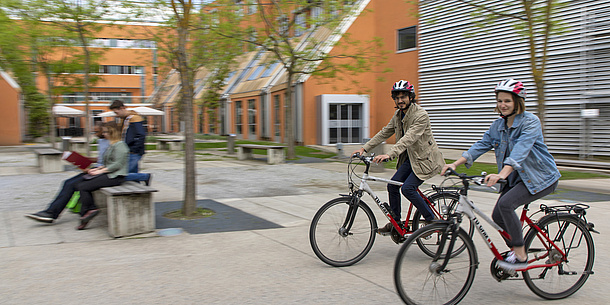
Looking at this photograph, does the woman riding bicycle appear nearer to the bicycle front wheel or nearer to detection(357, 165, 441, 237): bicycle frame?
detection(357, 165, 441, 237): bicycle frame

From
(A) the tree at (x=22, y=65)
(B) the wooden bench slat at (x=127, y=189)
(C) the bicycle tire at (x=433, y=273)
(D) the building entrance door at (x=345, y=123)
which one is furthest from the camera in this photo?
(D) the building entrance door at (x=345, y=123)

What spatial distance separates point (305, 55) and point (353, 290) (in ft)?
47.3

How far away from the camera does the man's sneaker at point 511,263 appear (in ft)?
12.8

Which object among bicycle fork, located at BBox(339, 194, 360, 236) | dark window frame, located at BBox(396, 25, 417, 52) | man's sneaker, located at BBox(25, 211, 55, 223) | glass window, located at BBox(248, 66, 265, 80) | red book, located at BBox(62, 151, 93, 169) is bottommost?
man's sneaker, located at BBox(25, 211, 55, 223)

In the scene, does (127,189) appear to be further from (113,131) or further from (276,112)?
(276,112)

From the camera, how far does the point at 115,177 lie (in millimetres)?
6551

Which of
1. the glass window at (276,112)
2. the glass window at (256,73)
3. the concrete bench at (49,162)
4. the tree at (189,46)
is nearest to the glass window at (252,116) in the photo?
the glass window at (256,73)

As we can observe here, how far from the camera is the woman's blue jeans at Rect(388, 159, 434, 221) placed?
4938 mm

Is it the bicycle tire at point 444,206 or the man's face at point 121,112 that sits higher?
the man's face at point 121,112

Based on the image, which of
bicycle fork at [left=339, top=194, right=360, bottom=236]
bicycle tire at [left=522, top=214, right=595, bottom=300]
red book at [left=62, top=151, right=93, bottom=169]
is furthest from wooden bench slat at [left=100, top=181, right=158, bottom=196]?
bicycle tire at [left=522, top=214, right=595, bottom=300]

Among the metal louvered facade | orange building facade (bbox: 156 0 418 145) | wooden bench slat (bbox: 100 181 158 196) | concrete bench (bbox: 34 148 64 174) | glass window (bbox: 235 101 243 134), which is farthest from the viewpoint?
glass window (bbox: 235 101 243 134)

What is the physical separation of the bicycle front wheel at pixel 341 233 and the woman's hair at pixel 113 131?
3.39 m

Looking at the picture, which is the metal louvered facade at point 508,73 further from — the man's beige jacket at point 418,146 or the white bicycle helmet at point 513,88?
the white bicycle helmet at point 513,88

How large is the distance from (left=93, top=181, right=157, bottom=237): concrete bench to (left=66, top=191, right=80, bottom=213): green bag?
0.78 meters
